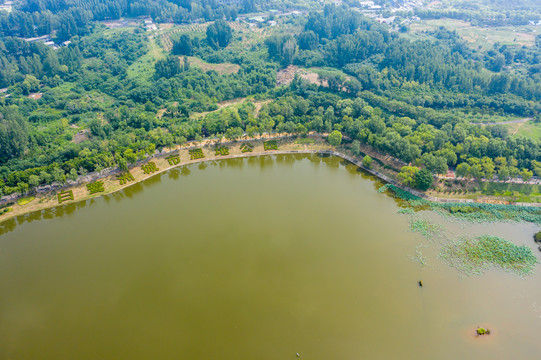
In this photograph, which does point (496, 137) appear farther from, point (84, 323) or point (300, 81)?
point (84, 323)

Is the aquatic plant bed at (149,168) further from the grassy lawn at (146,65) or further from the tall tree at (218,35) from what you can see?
the tall tree at (218,35)

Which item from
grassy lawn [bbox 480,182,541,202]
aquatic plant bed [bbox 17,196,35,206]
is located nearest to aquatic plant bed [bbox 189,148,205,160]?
aquatic plant bed [bbox 17,196,35,206]

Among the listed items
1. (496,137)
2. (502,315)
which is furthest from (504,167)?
(502,315)

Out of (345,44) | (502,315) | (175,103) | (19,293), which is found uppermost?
(345,44)

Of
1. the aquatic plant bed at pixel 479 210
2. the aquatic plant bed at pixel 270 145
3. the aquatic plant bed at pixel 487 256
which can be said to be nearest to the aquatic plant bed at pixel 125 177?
the aquatic plant bed at pixel 270 145

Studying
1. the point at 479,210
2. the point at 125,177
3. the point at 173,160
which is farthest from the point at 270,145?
the point at 479,210

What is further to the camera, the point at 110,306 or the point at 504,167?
the point at 504,167
